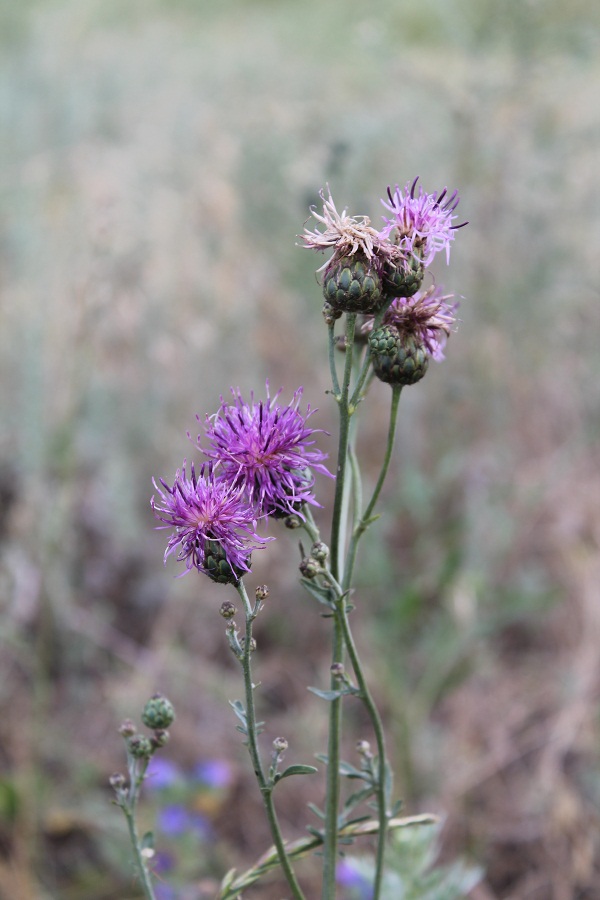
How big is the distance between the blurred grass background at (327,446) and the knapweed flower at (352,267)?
1.64m

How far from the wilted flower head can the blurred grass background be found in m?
1.60

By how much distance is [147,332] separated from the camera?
4.47m

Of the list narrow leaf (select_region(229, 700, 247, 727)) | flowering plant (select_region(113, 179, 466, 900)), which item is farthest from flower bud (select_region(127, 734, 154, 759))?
narrow leaf (select_region(229, 700, 247, 727))

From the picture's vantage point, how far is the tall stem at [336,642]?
133 centimetres

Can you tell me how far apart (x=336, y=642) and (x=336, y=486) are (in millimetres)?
279

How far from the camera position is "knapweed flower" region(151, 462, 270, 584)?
1.29 metres

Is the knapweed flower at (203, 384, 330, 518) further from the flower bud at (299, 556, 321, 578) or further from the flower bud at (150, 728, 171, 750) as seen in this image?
the flower bud at (150, 728, 171, 750)

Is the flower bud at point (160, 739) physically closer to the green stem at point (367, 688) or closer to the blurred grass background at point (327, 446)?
the green stem at point (367, 688)

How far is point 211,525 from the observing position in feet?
4.32

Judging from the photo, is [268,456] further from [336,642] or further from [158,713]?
[158,713]

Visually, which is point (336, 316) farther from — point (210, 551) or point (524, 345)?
point (524, 345)

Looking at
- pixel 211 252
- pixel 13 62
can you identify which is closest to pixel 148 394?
pixel 211 252

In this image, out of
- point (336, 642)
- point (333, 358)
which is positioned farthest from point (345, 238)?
point (336, 642)

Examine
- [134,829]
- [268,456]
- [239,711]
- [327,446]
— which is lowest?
[134,829]
